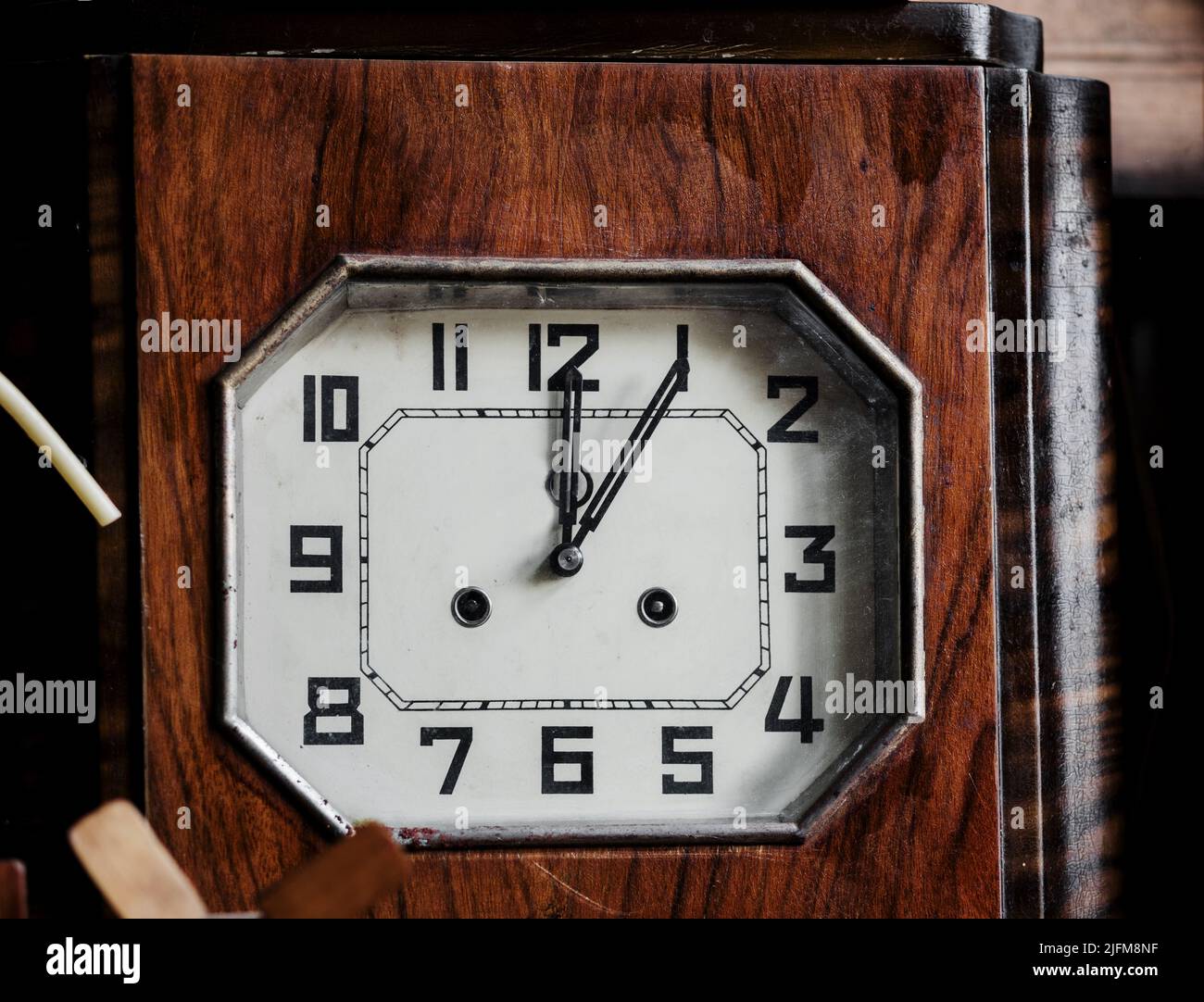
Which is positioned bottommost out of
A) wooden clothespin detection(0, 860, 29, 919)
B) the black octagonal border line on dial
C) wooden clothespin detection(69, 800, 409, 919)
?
wooden clothespin detection(0, 860, 29, 919)

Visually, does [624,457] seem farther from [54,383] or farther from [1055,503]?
[54,383]

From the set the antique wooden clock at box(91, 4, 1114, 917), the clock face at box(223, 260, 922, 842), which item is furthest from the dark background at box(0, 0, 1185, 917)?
the clock face at box(223, 260, 922, 842)

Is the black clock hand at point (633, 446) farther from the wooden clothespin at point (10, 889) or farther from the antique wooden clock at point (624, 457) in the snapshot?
the wooden clothespin at point (10, 889)

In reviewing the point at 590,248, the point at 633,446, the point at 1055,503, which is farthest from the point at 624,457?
the point at 1055,503

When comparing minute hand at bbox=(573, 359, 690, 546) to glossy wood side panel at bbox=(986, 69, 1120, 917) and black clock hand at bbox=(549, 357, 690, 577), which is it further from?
glossy wood side panel at bbox=(986, 69, 1120, 917)

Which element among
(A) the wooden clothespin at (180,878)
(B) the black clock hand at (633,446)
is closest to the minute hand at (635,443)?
(B) the black clock hand at (633,446)

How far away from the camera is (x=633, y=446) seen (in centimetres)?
82

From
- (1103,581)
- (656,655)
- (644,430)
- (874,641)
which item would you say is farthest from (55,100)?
(1103,581)

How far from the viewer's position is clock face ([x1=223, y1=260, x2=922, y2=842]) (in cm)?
80

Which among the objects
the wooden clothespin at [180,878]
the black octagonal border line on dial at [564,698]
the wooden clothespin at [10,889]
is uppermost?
the black octagonal border line on dial at [564,698]

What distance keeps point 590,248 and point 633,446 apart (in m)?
0.15

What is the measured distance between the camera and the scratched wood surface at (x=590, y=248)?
0.77 meters

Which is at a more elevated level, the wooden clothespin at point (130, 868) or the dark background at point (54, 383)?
the dark background at point (54, 383)
